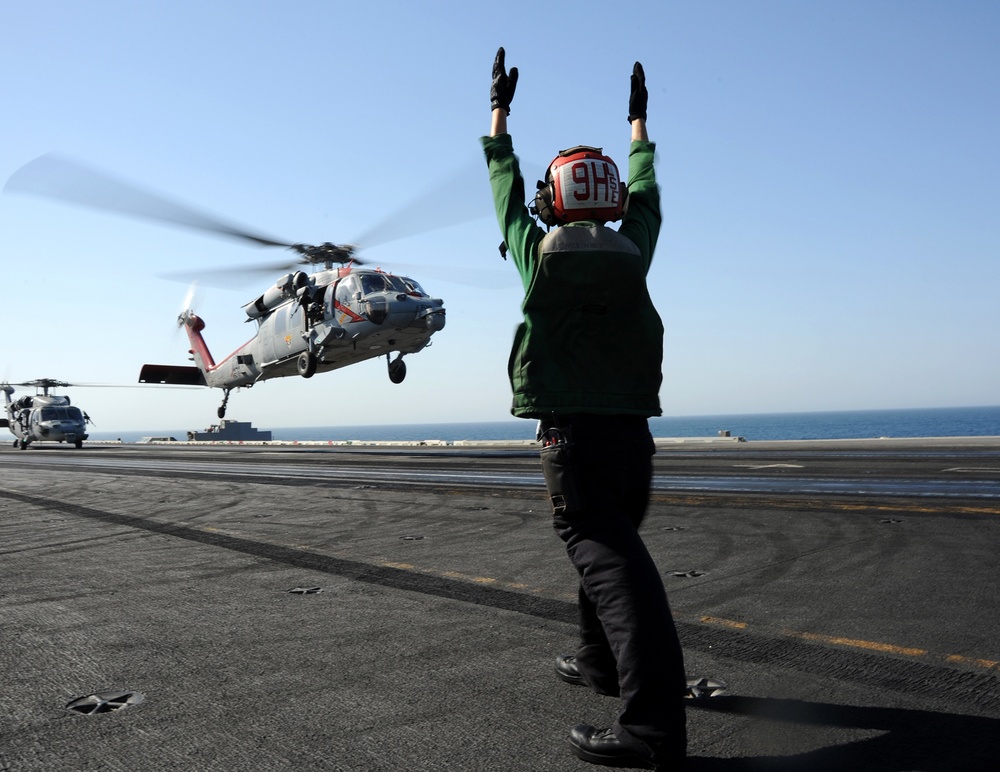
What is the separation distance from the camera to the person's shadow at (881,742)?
7.78 ft

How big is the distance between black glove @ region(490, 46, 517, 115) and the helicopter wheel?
2252 cm

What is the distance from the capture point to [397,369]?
2588 centimetres

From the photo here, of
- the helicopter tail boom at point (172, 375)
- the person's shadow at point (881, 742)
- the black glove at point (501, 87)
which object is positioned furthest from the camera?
the helicopter tail boom at point (172, 375)

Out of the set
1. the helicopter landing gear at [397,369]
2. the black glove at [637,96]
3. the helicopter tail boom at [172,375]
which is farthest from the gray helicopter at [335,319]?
the black glove at [637,96]

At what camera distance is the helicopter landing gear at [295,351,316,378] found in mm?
25619

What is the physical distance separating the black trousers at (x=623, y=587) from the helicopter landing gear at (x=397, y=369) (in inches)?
903

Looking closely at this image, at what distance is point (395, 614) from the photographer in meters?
4.22

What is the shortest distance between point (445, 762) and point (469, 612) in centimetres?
183

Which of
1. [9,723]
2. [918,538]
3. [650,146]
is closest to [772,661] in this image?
[650,146]

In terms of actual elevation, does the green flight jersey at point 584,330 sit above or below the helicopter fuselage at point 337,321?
below

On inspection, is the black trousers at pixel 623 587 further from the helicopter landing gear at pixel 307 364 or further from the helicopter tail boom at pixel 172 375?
the helicopter tail boom at pixel 172 375

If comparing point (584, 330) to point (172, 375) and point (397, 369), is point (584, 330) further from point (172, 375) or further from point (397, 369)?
point (172, 375)

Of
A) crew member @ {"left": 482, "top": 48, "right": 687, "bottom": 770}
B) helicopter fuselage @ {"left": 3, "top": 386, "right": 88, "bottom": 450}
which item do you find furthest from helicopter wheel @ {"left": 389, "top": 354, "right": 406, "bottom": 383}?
helicopter fuselage @ {"left": 3, "top": 386, "right": 88, "bottom": 450}

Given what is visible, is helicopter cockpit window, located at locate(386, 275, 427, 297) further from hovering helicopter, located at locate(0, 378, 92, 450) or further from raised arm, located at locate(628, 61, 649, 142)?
hovering helicopter, located at locate(0, 378, 92, 450)
